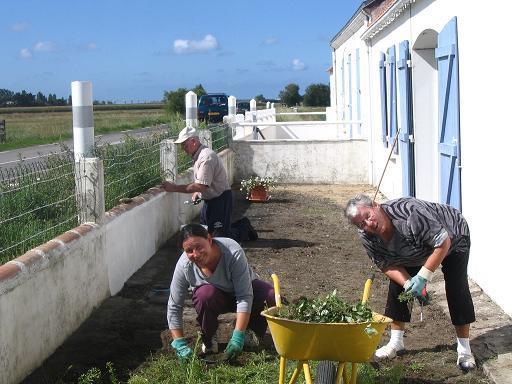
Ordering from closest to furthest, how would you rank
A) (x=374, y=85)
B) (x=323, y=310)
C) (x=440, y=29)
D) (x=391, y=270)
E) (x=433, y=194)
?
1. (x=323, y=310)
2. (x=391, y=270)
3. (x=440, y=29)
4. (x=433, y=194)
5. (x=374, y=85)

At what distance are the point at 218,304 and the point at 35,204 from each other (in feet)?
6.47

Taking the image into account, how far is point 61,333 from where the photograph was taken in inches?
242

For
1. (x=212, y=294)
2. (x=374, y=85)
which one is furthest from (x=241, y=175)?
(x=212, y=294)

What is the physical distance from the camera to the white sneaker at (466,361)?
5.48 m

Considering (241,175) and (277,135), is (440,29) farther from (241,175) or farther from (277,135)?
(277,135)

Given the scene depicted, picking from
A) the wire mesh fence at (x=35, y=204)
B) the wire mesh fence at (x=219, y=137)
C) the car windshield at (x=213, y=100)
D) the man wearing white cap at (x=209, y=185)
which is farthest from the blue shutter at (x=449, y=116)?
the car windshield at (x=213, y=100)

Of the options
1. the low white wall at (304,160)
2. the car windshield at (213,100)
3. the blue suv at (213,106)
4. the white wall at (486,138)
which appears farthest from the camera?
the car windshield at (213,100)

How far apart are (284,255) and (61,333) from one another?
13.2ft

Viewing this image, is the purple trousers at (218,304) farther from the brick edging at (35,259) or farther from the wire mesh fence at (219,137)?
the wire mesh fence at (219,137)

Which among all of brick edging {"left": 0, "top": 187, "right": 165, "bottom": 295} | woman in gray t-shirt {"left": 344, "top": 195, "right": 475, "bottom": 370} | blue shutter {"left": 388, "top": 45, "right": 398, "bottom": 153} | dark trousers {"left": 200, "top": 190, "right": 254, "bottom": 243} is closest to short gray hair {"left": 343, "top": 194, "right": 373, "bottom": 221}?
woman in gray t-shirt {"left": 344, "top": 195, "right": 475, "bottom": 370}

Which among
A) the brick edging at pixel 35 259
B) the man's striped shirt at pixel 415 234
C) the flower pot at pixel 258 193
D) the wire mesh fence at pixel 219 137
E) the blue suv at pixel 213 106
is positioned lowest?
the flower pot at pixel 258 193

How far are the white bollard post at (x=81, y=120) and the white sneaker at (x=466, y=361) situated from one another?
3.91 m

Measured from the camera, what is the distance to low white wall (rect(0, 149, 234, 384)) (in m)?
5.23

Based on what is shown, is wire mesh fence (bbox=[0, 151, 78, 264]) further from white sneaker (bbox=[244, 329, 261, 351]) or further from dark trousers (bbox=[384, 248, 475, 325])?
dark trousers (bbox=[384, 248, 475, 325])
